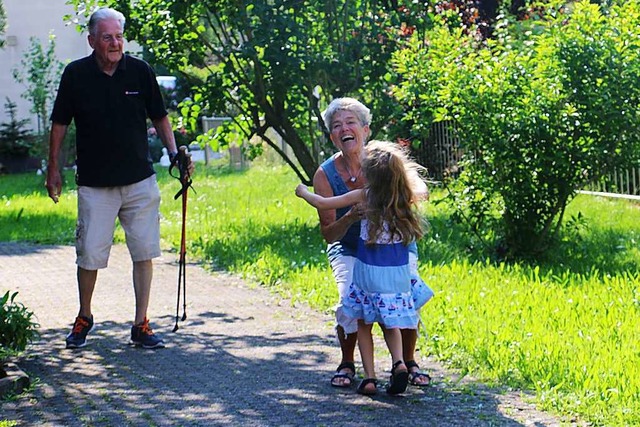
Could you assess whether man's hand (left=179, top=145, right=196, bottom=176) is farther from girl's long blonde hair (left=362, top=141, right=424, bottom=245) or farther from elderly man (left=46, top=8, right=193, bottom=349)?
girl's long blonde hair (left=362, top=141, right=424, bottom=245)

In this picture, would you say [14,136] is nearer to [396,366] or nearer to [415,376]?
[415,376]

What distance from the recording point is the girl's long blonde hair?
6637 mm

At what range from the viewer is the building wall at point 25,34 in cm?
3369

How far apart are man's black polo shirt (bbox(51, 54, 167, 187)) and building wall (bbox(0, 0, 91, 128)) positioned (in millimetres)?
25879

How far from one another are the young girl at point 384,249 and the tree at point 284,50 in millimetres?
6698

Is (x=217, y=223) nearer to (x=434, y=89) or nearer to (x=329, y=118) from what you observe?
(x=434, y=89)

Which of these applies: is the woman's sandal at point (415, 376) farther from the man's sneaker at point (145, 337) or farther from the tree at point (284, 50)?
the tree at point (284, 50)

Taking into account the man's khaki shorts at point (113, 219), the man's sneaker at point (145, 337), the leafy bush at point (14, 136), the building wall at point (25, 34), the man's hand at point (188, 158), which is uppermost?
the building wall at point (25, 34)

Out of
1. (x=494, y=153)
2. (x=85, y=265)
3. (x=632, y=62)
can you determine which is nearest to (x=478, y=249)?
(x=494, y=153)

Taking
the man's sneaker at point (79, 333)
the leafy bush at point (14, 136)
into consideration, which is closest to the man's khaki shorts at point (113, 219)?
the man's sneaker at point (79, 333)

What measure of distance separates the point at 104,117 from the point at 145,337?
141 centimetres

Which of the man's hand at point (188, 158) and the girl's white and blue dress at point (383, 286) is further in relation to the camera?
the man's hand at point (188, 158)

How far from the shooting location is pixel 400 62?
1172cm

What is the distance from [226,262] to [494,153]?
2916 mm
